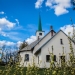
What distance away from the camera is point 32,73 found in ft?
10.8

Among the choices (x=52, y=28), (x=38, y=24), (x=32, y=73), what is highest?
(x=38, y=24)

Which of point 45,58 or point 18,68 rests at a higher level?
point 45,58

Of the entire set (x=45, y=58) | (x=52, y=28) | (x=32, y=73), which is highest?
(x=52, y=28)

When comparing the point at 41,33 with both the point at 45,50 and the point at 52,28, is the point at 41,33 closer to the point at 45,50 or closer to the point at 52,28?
the point at 52,28

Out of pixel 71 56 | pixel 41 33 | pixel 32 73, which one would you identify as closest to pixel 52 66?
pixel 71 56

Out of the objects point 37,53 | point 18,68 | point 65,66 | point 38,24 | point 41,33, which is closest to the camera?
point 65,66

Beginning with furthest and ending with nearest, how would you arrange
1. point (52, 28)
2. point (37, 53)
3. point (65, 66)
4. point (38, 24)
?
point (38, 24) < point (52, 28) < point (37, 53) < point (65, 66)

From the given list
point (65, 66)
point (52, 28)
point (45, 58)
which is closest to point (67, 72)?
point (65, 66)

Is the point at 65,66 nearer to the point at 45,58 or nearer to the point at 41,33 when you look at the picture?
the point at 45,58

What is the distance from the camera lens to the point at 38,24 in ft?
190

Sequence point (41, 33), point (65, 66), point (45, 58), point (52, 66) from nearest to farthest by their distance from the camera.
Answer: point (52, 66) → point (65, 66) → point (45, 58) → point (41, 33)

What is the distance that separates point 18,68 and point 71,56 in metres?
1.21

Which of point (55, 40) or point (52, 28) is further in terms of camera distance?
point (52, 28)

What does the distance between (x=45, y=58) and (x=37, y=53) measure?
347 centimetres
